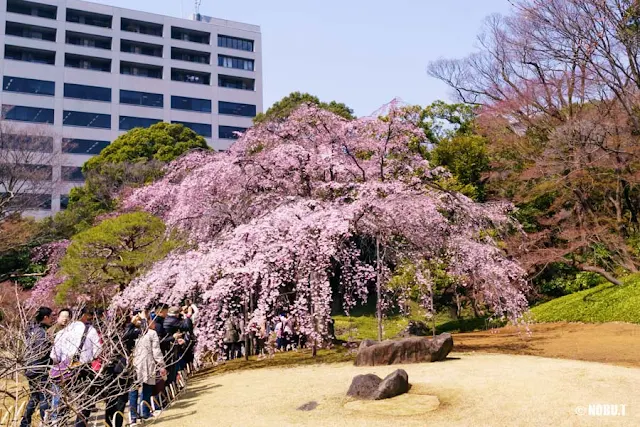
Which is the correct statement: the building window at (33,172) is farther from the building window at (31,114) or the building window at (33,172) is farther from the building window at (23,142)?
the building window at (31,114)

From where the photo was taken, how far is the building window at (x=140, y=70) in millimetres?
44241

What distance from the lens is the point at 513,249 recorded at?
1950 centimetres

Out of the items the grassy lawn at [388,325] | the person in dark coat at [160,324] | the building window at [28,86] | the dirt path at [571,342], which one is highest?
the building window at [28,86]

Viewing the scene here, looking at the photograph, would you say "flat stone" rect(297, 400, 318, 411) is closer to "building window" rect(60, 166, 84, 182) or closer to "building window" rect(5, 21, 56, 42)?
"building window" rect(60, 166, 84, 182)

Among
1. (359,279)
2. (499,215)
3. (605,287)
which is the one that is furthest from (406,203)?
(605,287)

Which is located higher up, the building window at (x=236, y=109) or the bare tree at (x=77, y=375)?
the building window at (x=236, y=109)

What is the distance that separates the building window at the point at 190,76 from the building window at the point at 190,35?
10.6 feet

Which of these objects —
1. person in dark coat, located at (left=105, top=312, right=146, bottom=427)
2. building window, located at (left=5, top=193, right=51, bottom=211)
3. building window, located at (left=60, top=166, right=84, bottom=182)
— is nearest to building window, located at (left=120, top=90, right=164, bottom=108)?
building window, located at (left=60, top=166, right=84, bottom=182)

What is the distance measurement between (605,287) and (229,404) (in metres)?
15.4

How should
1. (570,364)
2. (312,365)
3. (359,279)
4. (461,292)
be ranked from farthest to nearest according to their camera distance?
(461,292) < (359,279) < (312,365) < (570,364)

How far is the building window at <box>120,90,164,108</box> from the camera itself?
42.9 m

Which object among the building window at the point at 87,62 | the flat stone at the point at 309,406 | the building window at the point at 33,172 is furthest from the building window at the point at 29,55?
the flat stone at the point at 309,406

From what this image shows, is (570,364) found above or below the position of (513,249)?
below

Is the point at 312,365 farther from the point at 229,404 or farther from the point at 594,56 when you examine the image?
the point at 594,56
